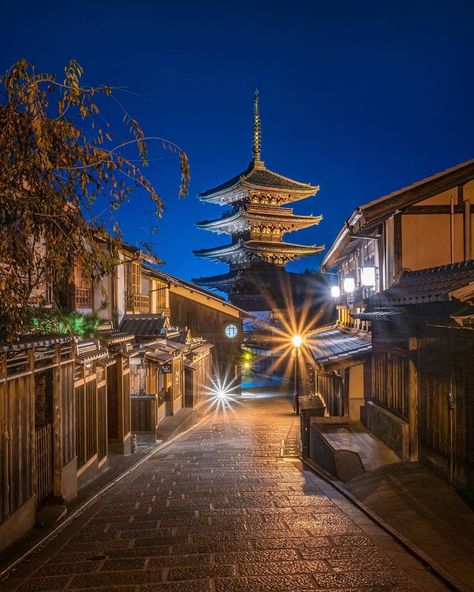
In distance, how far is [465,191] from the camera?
1452cm

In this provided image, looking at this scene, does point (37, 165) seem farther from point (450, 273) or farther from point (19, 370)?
point (450, 273)

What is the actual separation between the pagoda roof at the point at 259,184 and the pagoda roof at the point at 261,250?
4403 mm

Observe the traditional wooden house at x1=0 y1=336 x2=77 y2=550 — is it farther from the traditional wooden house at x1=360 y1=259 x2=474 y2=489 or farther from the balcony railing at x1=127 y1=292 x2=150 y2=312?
the balcony railing at x1=127 y1=292 x2=150 y2=312

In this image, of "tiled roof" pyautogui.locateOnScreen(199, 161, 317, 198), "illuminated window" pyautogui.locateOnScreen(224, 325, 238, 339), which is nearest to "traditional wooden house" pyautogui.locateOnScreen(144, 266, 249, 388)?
"illuminated window" pyautogui.locateOnScreen(224, 325, 238, 339)

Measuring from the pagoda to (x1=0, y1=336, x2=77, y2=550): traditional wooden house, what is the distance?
35.6m

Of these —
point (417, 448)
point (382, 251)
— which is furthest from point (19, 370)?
point (382, 251)

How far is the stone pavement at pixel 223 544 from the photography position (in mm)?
5414

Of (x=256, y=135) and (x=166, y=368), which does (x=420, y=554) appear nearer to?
(x=166, y=368)

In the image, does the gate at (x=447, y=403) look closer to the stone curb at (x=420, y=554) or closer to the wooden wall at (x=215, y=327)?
the stone curb at (x=420, y=554)

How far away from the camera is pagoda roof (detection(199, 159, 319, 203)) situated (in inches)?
1722

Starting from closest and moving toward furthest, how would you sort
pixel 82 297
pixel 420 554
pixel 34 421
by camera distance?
1. pixel 420 554
2. pixel 34 421
3. pixel 82 297

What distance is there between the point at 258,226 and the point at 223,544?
40.4 meters

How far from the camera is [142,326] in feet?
68.4

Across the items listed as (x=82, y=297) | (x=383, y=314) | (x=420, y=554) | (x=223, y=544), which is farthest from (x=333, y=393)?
(x=420, y=554)
